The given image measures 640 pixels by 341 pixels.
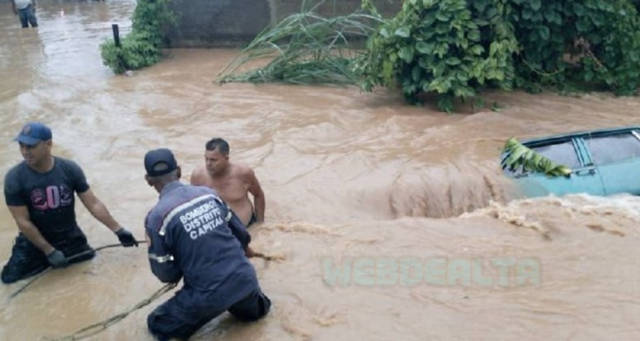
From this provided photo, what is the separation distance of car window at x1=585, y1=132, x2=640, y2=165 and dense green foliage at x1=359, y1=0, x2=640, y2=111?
10.4ft

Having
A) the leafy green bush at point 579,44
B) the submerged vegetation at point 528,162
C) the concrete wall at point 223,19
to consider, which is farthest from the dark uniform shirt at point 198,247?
the concrete wall at point 223,19

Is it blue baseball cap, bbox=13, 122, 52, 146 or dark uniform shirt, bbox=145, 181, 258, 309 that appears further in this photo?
blue baseball cap, bbox=13, 122, 52, 146

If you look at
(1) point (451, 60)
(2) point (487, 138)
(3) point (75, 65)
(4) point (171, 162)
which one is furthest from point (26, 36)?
(4) point (171, 162)

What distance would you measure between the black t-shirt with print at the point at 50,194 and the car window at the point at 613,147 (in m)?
5.29

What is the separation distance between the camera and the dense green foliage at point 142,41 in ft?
44.5

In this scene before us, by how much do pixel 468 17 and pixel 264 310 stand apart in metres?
6.93

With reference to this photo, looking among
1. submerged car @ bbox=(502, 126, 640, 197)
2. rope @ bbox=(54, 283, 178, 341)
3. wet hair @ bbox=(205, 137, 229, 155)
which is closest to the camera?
rope @ bbox=(54, 283, 178, 341)

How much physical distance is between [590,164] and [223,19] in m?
10.8

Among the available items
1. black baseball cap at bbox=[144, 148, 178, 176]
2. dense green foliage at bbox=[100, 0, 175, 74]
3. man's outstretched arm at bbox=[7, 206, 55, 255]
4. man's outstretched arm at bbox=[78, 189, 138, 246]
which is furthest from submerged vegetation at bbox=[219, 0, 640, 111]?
black baseball cap at bbox=[144, 148, 178, 176]

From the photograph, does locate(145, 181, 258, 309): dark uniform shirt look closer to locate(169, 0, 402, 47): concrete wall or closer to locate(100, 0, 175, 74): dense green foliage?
locate(100, 0, 175, 74): dense green foliage

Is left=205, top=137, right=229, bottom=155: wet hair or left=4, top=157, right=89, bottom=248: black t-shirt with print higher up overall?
left=205, top=137, right=229, bottom=155: wet hair

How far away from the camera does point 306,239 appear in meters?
5.89

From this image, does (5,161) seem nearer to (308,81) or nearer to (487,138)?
(308,81)

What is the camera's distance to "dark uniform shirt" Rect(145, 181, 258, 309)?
3820 millimetres
